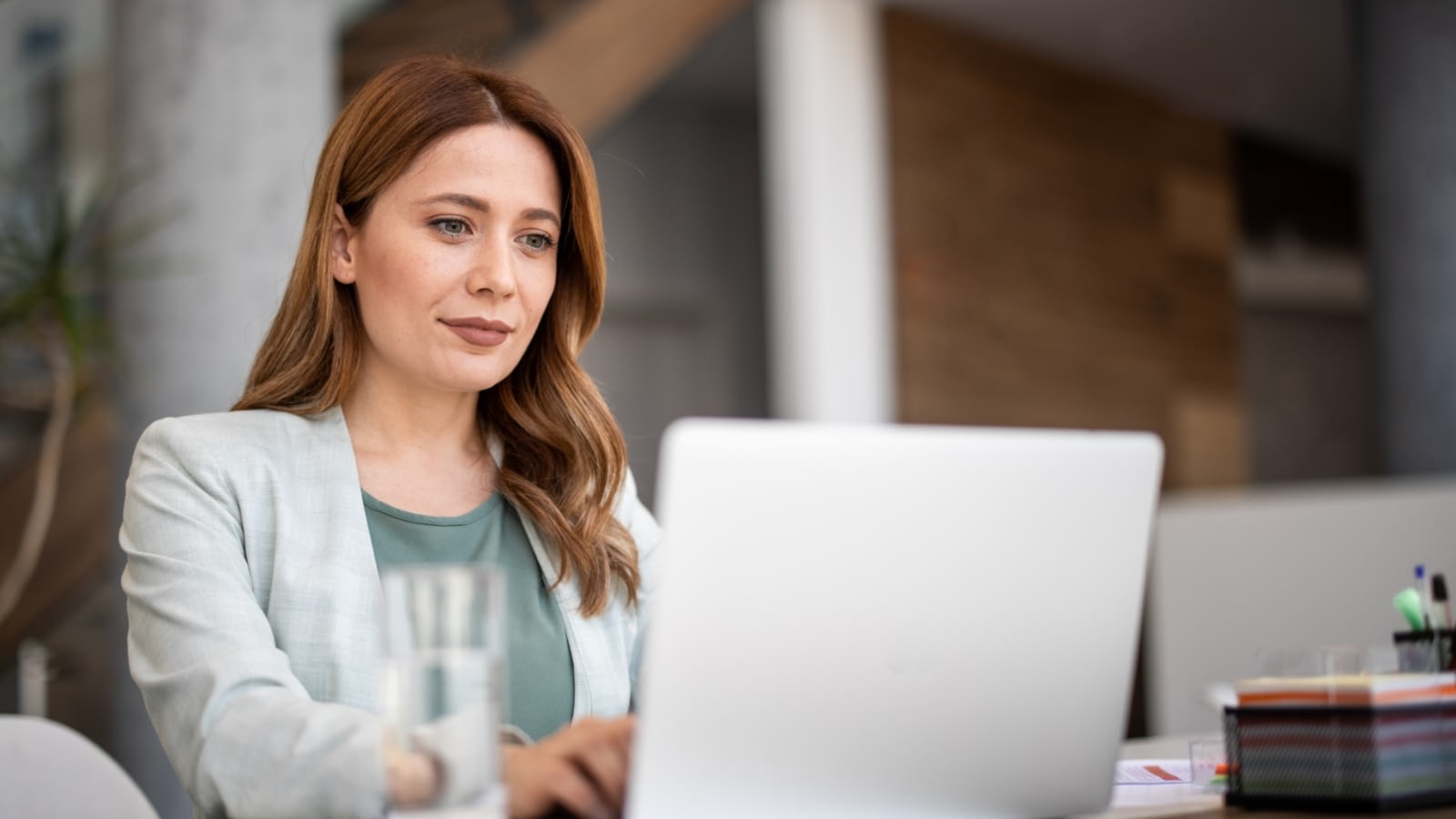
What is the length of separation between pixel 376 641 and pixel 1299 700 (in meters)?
0.84

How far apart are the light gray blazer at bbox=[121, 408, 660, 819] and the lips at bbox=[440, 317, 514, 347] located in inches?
6.5

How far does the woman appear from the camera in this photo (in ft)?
4.50

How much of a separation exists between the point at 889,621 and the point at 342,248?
92 cm

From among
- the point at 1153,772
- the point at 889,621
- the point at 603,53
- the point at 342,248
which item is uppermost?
the point at 603,53

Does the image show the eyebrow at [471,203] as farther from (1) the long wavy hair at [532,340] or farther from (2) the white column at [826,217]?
(2) the white column at [826,217]

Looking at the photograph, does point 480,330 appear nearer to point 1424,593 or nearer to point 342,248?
point 342,248

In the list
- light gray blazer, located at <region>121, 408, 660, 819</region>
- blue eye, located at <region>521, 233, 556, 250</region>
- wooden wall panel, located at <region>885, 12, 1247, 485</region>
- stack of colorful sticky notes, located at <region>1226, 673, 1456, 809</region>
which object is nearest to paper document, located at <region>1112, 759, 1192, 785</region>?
stack of colorful sticky notes, located at <region>1226, 673, 1456, 809</region>

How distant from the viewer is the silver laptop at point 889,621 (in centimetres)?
90

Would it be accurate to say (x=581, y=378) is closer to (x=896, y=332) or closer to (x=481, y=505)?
(x=481, y=505)

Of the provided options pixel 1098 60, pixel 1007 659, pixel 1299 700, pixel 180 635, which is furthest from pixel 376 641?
pixel 1098 60

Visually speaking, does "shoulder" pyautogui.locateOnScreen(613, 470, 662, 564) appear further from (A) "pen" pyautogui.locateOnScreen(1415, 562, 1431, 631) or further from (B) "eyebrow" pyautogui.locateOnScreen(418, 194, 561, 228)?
(A) "pen" pyautogui.locateOnScreen(1415, 562, 1431, 631)

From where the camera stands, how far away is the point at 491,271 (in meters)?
1.54

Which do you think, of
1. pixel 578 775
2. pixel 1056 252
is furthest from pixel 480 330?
pixel 1056 252

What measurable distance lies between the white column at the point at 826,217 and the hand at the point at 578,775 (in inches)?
185
